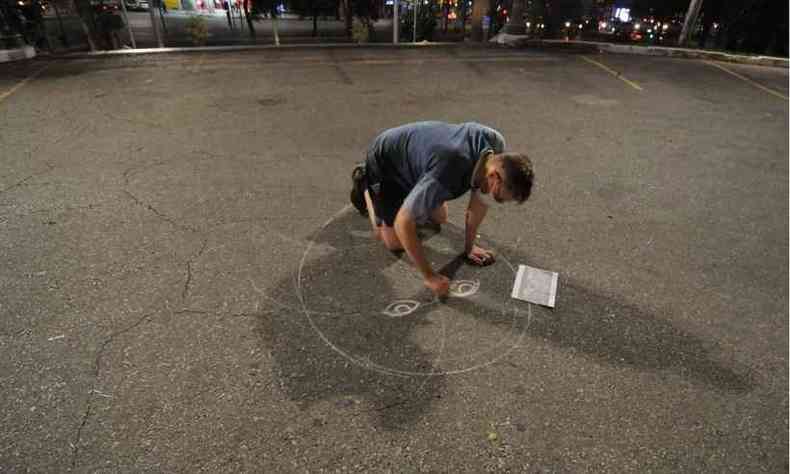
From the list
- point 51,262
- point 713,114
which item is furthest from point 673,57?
point 51,262

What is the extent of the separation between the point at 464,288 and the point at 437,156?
3.46 feet

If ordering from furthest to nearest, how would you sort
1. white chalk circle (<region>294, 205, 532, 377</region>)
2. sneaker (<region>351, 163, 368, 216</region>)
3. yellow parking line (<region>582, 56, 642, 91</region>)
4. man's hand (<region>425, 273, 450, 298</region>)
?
yellow parking line (<region>582, 56, 642, 91</region>) → sneaker (<region>351, 163, 368, 216</region>) → man's hand (<region>425, 273, 450, 298</region>) → white chalk circle (<region>294, 205, 532, 377</region>)

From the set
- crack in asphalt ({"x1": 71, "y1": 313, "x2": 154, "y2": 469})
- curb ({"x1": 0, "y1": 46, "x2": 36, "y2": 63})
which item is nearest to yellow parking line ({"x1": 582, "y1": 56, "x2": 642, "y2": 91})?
crack in asphalt ({"x1": 71, "y1": 313, "x2": 154, "y2": 469})

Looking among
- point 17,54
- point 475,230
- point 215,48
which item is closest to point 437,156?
point 475,230

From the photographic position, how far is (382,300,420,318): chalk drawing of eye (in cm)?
266

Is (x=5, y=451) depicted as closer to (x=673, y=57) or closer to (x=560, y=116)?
(x=560, y=116)

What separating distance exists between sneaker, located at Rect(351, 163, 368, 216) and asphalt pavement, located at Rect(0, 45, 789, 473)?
0.21 meters

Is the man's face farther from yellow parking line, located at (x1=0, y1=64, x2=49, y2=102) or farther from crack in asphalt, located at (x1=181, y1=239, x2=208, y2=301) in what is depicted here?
yellow parking line, located at (x1=0, y1=64, x2=49, y2=102)

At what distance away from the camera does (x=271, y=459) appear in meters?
1.87

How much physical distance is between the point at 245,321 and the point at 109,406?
79 cm

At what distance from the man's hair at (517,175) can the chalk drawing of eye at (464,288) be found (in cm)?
95

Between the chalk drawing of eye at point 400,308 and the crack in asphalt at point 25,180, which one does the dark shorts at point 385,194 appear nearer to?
the chalk drawing of eye at point 400,308

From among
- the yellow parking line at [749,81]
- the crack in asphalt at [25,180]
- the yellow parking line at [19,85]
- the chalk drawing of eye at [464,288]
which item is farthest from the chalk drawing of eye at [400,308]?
the yellow parking line at [749,81]

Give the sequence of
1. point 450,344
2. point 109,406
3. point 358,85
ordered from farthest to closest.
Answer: point 358,85
point 450,344
point 109,406
